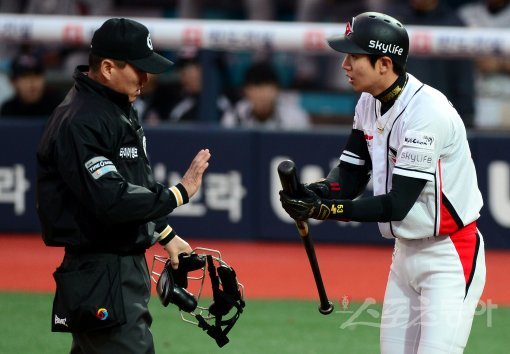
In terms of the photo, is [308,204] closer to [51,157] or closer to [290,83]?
[51,157]

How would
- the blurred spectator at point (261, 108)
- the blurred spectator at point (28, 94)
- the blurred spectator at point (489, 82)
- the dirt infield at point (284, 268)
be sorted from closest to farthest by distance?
1. the dirt infield at point (284, 268)
2. the blurred spectator at point (261, 108)
3. the blurred spectator at point (28, 94)
4. the blurred spectator at point (489, 82)

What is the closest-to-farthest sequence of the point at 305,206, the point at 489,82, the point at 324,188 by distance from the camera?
the point at 305,206
the point at 324,188
the point at 489,82

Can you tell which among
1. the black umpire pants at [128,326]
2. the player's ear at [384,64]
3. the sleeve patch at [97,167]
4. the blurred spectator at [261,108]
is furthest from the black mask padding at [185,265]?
the blurred spectator at [261,108]

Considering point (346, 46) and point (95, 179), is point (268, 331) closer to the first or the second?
point (346, 46)

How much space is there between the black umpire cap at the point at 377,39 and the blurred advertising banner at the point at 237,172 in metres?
4.86

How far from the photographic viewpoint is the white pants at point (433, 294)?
4527 millimetres

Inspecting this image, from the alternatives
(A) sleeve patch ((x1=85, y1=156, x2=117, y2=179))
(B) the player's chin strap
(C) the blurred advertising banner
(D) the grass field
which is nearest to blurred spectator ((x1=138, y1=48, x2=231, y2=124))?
(C) the blurred advertising banner

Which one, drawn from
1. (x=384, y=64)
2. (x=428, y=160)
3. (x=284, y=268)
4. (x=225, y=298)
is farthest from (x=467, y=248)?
(x=284, y=268)

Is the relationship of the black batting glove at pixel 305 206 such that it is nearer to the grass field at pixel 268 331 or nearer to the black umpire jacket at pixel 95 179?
the black umpire jacket at pixel 95 179

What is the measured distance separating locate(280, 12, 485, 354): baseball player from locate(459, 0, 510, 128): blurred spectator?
20.4 feet

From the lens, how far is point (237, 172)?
9.73 metres

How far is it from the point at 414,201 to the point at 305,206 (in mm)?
473

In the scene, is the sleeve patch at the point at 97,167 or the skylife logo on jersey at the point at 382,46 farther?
the skylife logo on jersey at the point at 382,46

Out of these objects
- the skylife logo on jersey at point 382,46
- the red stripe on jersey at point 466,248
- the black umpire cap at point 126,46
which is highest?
the skylife logo on jersey at point 382,46
